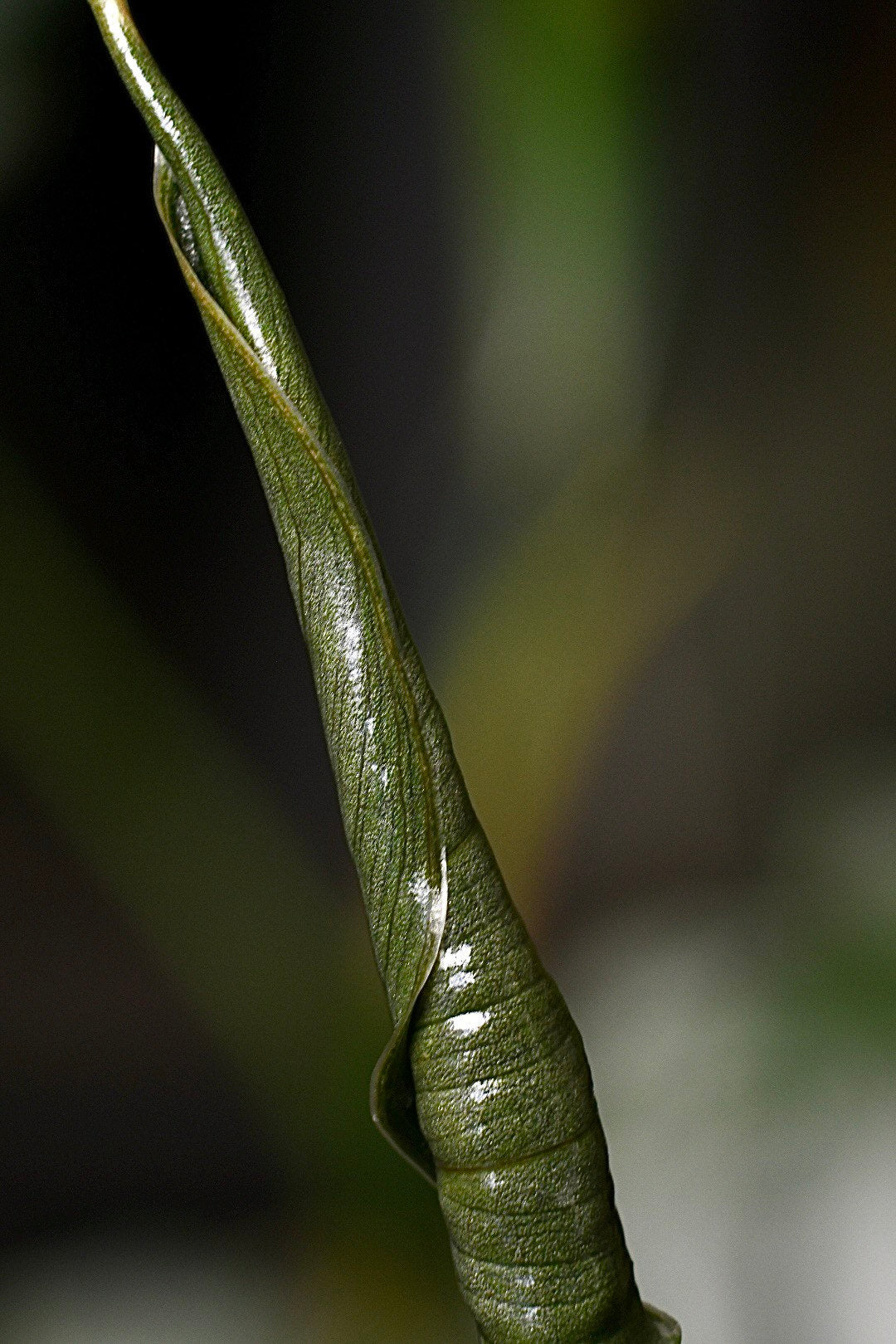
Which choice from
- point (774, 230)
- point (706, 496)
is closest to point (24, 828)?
point (706, 496)

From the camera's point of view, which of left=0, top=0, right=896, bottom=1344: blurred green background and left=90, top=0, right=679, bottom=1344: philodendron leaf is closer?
left=90, top=0, right=679, bottom=1344: philodendron leaf

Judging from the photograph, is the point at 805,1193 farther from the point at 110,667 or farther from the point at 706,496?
the point at 110,667

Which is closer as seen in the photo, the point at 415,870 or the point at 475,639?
the point at 415,870

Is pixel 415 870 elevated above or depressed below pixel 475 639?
above

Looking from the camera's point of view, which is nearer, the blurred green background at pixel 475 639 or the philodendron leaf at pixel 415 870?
the philodendron leaf at pixel 415 870
